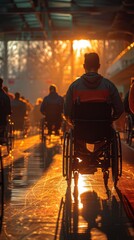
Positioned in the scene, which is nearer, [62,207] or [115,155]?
[62,207]

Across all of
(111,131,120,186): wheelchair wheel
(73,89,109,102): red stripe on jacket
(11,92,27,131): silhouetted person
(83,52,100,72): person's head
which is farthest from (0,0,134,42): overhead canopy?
(111,131,120,186): wheelchair wheel

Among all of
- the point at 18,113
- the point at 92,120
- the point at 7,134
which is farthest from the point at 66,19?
the point at 92,120

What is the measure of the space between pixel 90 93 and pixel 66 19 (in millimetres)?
18017

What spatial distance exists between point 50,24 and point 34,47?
52.6 metres

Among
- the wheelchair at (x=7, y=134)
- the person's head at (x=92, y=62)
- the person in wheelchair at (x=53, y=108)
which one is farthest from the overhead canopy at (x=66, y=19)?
the person's head at (x=92, y=62)

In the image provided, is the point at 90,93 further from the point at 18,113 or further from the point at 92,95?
the point at 18,113

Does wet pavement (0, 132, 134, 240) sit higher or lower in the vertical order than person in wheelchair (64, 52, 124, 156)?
lower

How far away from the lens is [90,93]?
7.77 m

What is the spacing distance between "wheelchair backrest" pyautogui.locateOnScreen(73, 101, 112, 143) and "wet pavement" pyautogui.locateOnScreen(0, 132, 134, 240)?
2.21 ft

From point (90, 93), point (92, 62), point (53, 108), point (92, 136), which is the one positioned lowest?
point (92, 136)

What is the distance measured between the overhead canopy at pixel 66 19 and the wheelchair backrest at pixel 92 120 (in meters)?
12.5

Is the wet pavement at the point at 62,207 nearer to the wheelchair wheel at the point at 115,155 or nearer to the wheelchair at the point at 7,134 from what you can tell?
the wheelchair wheel at the point at 115,155

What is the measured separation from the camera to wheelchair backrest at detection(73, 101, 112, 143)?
7.68 m

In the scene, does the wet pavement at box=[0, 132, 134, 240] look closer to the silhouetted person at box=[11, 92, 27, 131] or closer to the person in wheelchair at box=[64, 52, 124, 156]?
the person in wheelchair at box=[64, 52, 124, 156]
